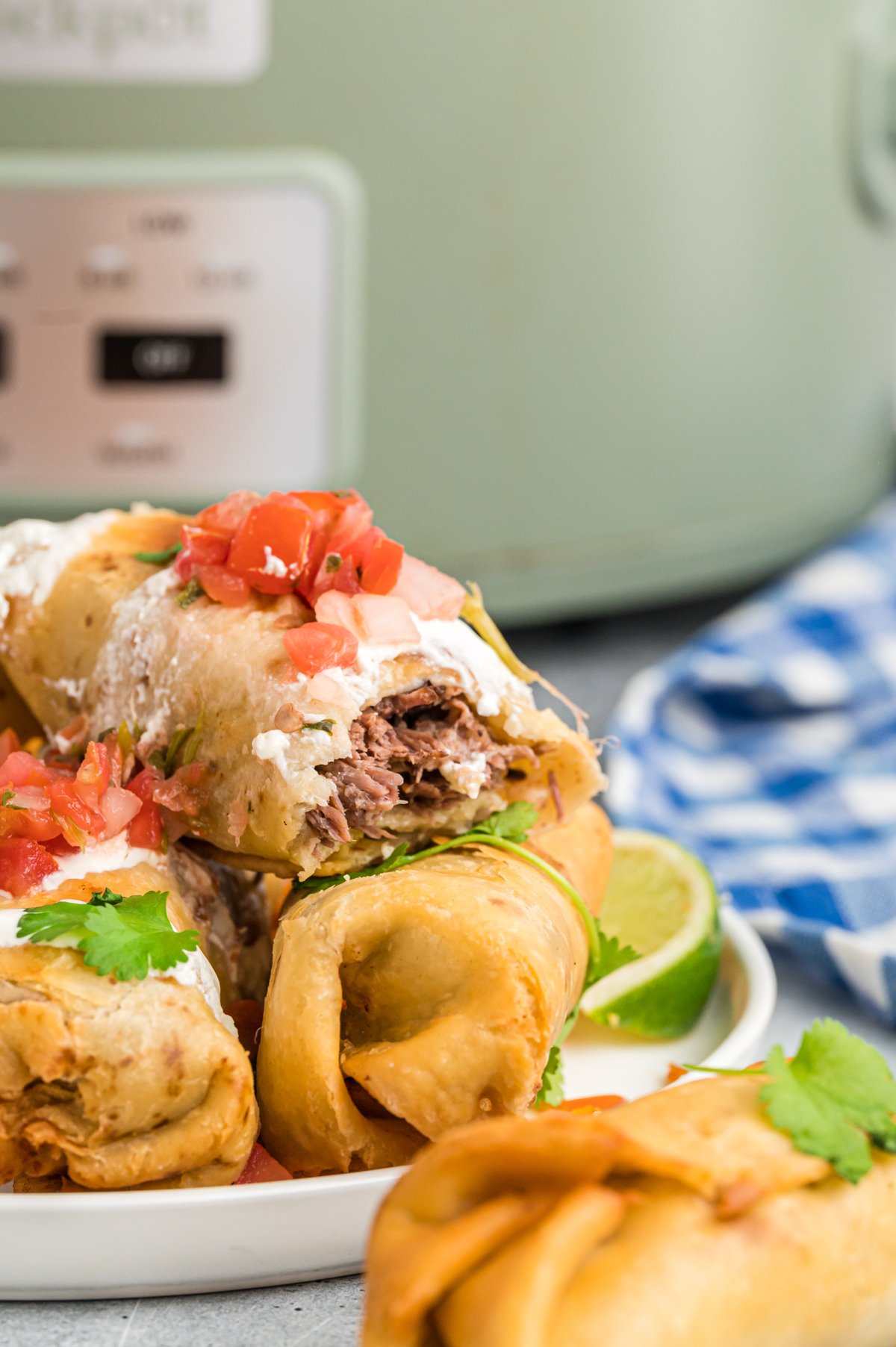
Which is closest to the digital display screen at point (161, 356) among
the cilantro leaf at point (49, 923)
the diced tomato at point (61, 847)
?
the diced tomato at point (61, 847)

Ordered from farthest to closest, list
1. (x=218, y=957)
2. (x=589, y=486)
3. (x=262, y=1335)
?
(x=589, y=486)
(x=218, y=957)
(x=262, y=1335)

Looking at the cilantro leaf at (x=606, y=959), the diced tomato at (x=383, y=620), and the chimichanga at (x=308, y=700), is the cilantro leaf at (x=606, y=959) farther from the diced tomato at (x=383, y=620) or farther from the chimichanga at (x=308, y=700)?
the diced tomato at (x=383, y=620)

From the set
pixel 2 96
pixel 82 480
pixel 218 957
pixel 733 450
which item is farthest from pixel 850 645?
pixel 218 957

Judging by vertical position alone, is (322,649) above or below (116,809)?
above

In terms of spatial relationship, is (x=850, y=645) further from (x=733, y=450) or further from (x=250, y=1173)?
(x=250, y=1173)

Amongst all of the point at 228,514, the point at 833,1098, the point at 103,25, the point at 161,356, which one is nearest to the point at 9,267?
the point at 161,356

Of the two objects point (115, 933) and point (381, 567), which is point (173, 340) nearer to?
point (381, 567)

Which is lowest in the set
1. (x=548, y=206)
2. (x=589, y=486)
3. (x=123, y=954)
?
(x=589, y=486)

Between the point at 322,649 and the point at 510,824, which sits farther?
the point at 510,824
